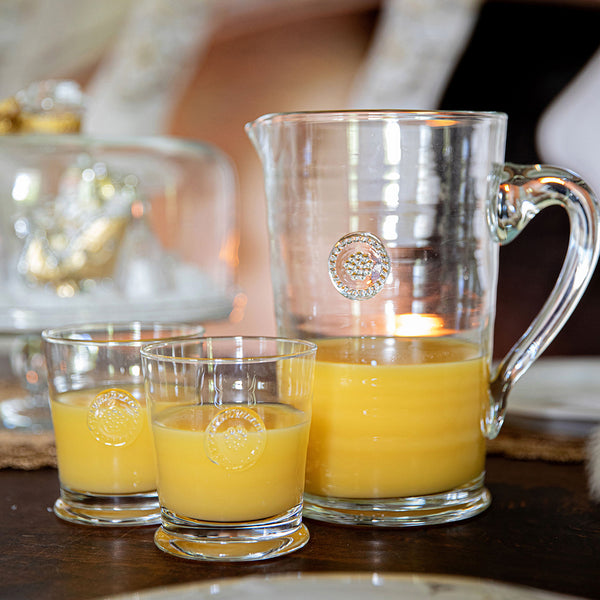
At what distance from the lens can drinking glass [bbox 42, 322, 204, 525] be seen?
424mm

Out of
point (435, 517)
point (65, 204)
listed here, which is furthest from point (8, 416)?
point (435, 517)

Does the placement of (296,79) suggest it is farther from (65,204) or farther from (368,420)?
(368,420)

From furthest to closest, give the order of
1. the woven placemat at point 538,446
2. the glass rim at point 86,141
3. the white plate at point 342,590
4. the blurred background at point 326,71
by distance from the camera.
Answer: the blurred background at point 326,71 < the glass rim at point 86,141 < the woven placemat at point 538,446 < the white plate at point 342,590

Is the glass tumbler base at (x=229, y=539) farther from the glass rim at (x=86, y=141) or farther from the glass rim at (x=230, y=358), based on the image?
the glass rim at (x=86, y=141)

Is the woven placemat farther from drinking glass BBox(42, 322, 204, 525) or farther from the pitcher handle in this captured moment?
drinking glass BBox(42, 322, 204, 525)

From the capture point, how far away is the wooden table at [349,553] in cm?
36

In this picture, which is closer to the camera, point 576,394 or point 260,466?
point 260,466

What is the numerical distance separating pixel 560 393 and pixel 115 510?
1.29 feet

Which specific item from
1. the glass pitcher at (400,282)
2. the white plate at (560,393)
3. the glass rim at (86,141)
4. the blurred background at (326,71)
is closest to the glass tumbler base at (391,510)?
the glass pitcher at (400,282)

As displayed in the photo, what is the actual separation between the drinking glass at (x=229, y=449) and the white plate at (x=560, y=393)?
30cm

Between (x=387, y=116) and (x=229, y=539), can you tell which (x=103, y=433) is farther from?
(x=387, y=116)

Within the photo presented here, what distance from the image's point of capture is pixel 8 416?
74cm

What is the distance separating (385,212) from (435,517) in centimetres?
15

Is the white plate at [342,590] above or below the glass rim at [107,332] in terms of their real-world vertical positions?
below
